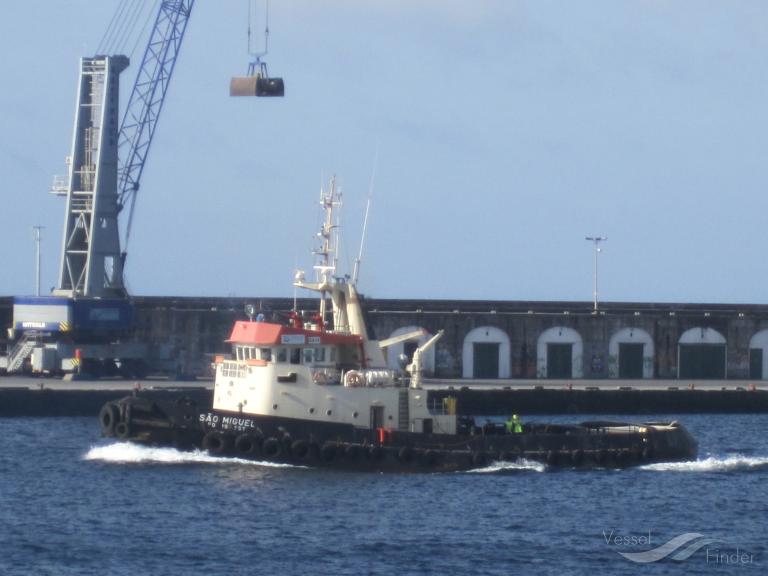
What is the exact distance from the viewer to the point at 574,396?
5816 centimetres

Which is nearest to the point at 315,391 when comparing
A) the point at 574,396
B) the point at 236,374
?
the point at 236,374

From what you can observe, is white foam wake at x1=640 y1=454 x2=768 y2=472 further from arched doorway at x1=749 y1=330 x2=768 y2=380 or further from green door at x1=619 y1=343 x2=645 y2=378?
arched doorway at x1=749 y1=330 x2=768 y2=380

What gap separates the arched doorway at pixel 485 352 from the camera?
65.7m

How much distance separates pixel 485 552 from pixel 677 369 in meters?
40.6

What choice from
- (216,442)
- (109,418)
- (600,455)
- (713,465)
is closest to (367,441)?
(216,442)

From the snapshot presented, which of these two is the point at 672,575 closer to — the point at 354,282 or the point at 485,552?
the point at 485,552

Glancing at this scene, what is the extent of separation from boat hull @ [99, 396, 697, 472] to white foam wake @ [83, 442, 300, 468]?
18 centimetres

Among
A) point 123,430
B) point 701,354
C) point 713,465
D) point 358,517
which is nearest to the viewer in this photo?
point 358,517

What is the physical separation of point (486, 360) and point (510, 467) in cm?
2849

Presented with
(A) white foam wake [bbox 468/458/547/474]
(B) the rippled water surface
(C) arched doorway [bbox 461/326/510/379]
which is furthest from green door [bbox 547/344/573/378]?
(A) white foam wake [bbox 468/458/547/474]

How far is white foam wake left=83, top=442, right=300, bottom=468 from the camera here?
36.4 meters

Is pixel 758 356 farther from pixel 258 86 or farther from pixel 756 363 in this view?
pixel 258 86

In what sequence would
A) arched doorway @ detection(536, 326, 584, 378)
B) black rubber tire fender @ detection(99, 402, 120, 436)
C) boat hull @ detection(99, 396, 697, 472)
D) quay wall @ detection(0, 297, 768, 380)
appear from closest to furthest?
boat hull @ detection(99, 396, 697, 472) → black rubber tire fender @ detection(99, 402, 120, 436) → quay wall @ detection(0, 297, 768, 380) → arched doorway @ detection(536, 326, 584, 378)

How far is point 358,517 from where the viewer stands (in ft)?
101
